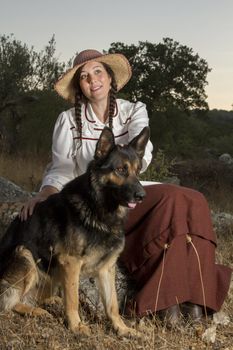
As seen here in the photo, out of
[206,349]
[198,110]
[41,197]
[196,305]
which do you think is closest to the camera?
[206,349]

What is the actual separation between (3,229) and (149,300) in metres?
2.52

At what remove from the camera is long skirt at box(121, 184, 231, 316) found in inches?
175

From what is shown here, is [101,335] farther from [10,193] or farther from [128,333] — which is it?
[10,193]

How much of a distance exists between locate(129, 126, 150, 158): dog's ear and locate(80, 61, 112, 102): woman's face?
2.84 feet

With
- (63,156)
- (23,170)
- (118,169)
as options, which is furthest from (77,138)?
(23,170)

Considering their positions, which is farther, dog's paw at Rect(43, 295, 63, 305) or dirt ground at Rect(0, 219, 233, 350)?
dog's paw at Rect(43, 295, 63, 305)

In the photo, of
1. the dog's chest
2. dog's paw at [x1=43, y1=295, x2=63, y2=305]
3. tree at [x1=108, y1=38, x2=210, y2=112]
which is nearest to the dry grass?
dog's paw at [x1=43, y1=295, x2=63, y2=305]

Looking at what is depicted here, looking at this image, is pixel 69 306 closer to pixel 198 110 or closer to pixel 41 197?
pixel 41 197

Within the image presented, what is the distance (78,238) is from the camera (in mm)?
4172

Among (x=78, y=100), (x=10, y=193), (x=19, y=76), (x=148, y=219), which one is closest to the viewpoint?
(x=148, y=219)

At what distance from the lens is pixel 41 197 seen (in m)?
4.85

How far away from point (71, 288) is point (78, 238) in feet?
1.23

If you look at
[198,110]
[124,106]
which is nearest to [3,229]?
[124,106]

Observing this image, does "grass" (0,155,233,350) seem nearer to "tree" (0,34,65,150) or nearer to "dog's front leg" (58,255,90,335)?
"dog's front leg" (58,255,90,335)
